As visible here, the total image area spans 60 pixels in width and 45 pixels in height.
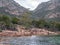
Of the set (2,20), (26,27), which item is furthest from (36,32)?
(2,20)

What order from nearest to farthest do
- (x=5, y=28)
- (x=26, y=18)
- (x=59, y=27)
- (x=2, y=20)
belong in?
(x=5, y=28) < (x=2, y=20) < (x=59, y=27) < (x=26, y=18)

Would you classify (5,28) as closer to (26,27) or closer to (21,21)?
(26,27)

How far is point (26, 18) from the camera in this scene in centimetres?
13375

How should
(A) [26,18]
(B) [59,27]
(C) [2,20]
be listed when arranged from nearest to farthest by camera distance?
1. (C) [2,20]
2. (B) [59,27]
3. (A) [26,18]

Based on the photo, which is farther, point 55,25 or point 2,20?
point 55,25

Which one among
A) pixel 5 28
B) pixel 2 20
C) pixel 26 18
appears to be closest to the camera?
pixel 5 28

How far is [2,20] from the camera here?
10931 cm

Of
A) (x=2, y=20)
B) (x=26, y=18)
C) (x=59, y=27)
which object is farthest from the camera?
(x=26, y=18)

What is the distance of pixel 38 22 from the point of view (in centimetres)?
→ 12600

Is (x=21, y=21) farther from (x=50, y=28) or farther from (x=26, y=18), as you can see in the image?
(x=50, y=28)

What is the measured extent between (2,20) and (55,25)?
33327mm

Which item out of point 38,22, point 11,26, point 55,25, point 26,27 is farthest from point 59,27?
point 11,26

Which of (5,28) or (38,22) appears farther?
(38,22)

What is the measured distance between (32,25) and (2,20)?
23118 millimetres
